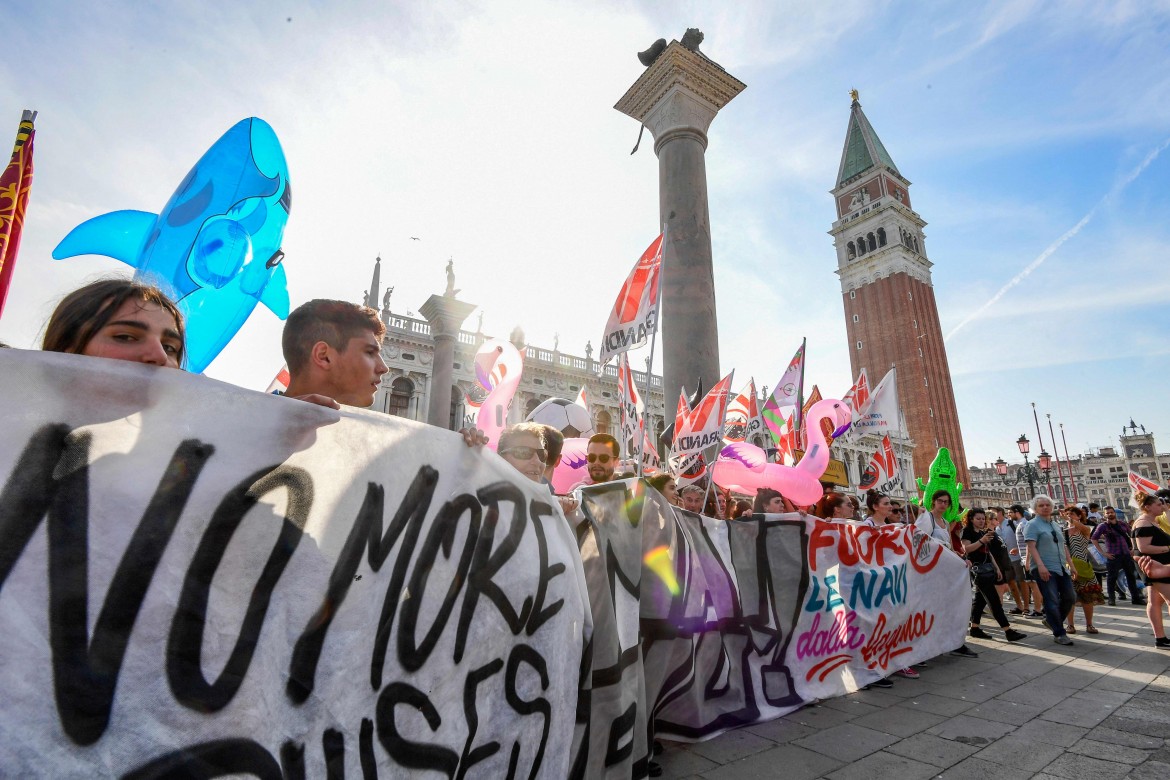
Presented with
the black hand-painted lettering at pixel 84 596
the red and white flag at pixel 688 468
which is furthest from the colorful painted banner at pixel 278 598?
the red and white flag at pixel 688 468

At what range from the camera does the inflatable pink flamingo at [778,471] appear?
6.57 m

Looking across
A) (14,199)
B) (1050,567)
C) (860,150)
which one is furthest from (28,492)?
(860,150)

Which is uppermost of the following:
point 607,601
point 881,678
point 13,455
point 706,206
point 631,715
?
point 706,206

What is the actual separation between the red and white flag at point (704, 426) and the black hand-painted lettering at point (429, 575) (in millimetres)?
4475

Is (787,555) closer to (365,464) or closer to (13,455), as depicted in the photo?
(365,464)

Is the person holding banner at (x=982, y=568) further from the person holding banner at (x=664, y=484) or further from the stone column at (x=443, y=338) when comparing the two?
the stone column at (x=443, y=338)

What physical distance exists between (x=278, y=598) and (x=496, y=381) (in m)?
6.17

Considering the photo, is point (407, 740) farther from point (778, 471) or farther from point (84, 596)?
point (778, 471)

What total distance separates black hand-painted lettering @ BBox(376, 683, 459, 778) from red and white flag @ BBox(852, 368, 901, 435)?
9.84 meters

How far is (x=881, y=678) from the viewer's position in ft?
15.3

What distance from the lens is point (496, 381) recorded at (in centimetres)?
768

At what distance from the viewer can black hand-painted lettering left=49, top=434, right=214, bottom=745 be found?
1.26 metres

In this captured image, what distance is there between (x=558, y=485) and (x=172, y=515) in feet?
16.2

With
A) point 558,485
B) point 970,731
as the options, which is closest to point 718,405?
point 558,485
